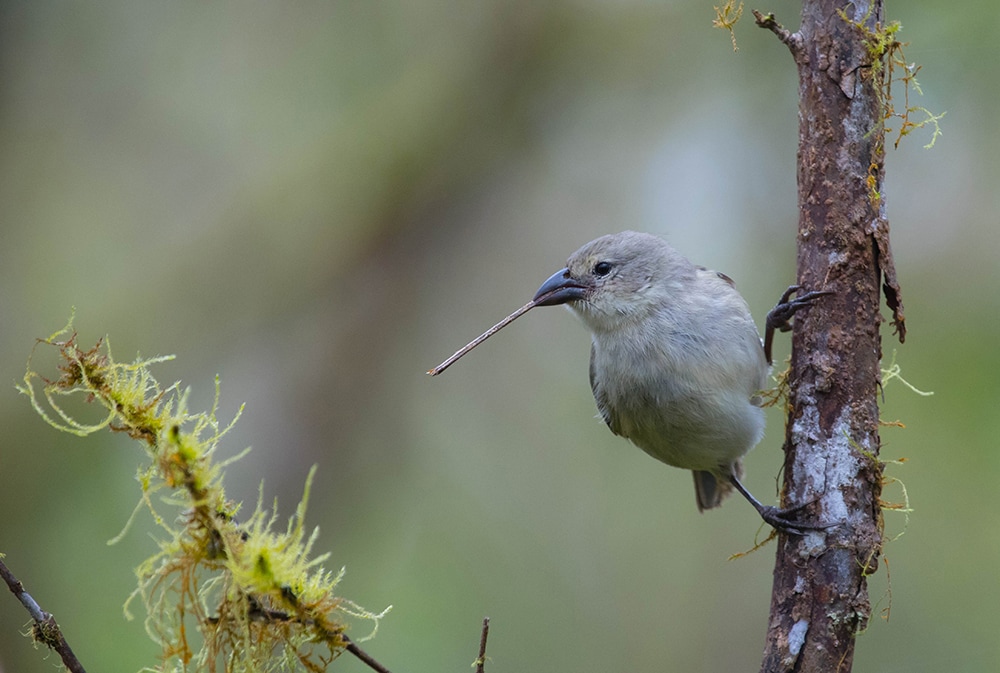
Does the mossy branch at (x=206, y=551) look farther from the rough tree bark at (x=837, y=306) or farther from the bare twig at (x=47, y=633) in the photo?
the rough tree bark at (x=837, y=306)

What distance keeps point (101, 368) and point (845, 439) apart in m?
2.49

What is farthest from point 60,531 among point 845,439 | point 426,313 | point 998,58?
point 998,58

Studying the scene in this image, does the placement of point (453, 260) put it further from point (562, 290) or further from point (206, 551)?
point (206, 551)

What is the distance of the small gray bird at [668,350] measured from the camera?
4.39m

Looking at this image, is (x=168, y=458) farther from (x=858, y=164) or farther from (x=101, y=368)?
(x=858, y=164)

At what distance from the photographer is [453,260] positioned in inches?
326

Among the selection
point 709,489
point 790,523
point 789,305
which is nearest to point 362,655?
point 790,523

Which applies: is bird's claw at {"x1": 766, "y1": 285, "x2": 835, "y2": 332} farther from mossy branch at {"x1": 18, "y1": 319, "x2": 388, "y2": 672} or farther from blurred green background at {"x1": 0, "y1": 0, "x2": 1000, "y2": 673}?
blurred green background at {"x1": 0, "y1": 0, "x2": 1000, "y2": 673}

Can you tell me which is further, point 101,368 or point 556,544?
point 556,544

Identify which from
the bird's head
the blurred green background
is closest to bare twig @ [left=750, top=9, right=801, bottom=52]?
the bird's head

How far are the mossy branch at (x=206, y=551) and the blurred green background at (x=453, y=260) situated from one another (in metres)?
4.40

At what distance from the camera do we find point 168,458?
2295 mm

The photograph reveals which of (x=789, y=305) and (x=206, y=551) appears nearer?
(x=206, y=551)

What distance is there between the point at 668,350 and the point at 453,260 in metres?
4.12
